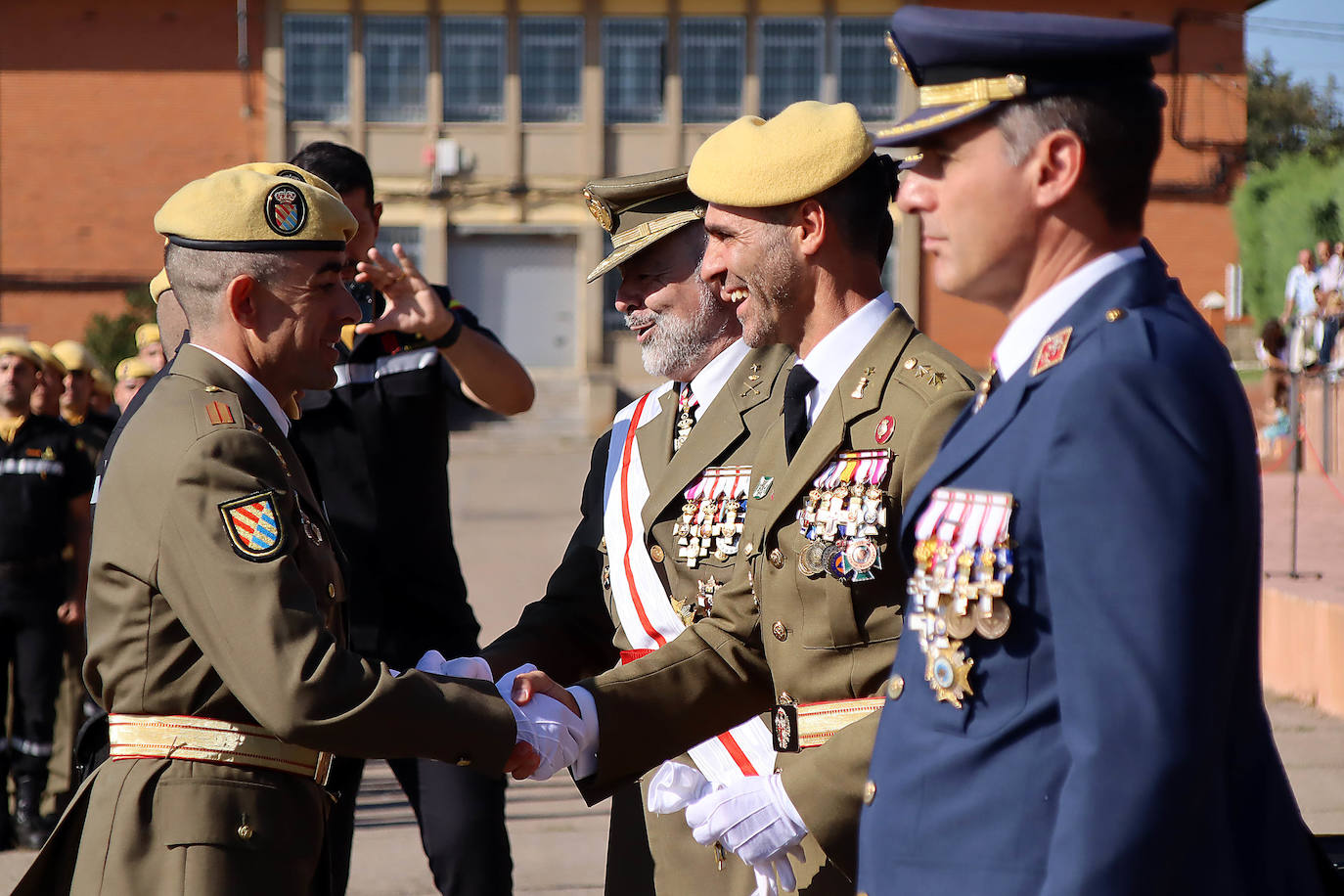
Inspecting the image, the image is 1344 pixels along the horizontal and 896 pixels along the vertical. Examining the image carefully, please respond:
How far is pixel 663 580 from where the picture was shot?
313cm

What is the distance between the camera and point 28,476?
674cm

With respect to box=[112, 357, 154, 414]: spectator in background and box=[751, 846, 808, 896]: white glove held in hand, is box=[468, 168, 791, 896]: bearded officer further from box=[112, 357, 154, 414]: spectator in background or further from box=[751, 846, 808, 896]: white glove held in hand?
box=[112, 357, 154, 414]: spectator in background

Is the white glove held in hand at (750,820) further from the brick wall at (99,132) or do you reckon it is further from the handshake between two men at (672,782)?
the brick wall at (99,132)

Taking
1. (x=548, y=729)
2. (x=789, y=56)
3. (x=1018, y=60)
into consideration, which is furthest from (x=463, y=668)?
(x=789, y=56)

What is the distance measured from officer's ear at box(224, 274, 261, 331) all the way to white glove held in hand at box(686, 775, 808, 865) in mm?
1209

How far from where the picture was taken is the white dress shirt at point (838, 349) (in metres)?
2.75

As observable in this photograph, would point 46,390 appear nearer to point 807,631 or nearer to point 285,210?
point 285,210

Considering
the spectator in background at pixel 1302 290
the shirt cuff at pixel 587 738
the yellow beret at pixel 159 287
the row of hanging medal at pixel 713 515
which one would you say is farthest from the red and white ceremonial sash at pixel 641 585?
the spectator in background at pixel 1302 290

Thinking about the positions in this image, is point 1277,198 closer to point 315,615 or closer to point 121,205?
point 121,205

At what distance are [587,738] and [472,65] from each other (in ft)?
87.9

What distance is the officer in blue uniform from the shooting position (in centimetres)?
154

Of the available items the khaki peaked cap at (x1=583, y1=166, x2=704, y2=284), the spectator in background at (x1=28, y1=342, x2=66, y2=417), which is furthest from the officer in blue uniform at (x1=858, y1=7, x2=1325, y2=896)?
the spectator in background at (x1=28, y1=342, x2=66, y2=417)

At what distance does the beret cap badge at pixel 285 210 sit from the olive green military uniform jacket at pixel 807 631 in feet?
3.21

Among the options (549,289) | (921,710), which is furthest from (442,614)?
(549,289)
